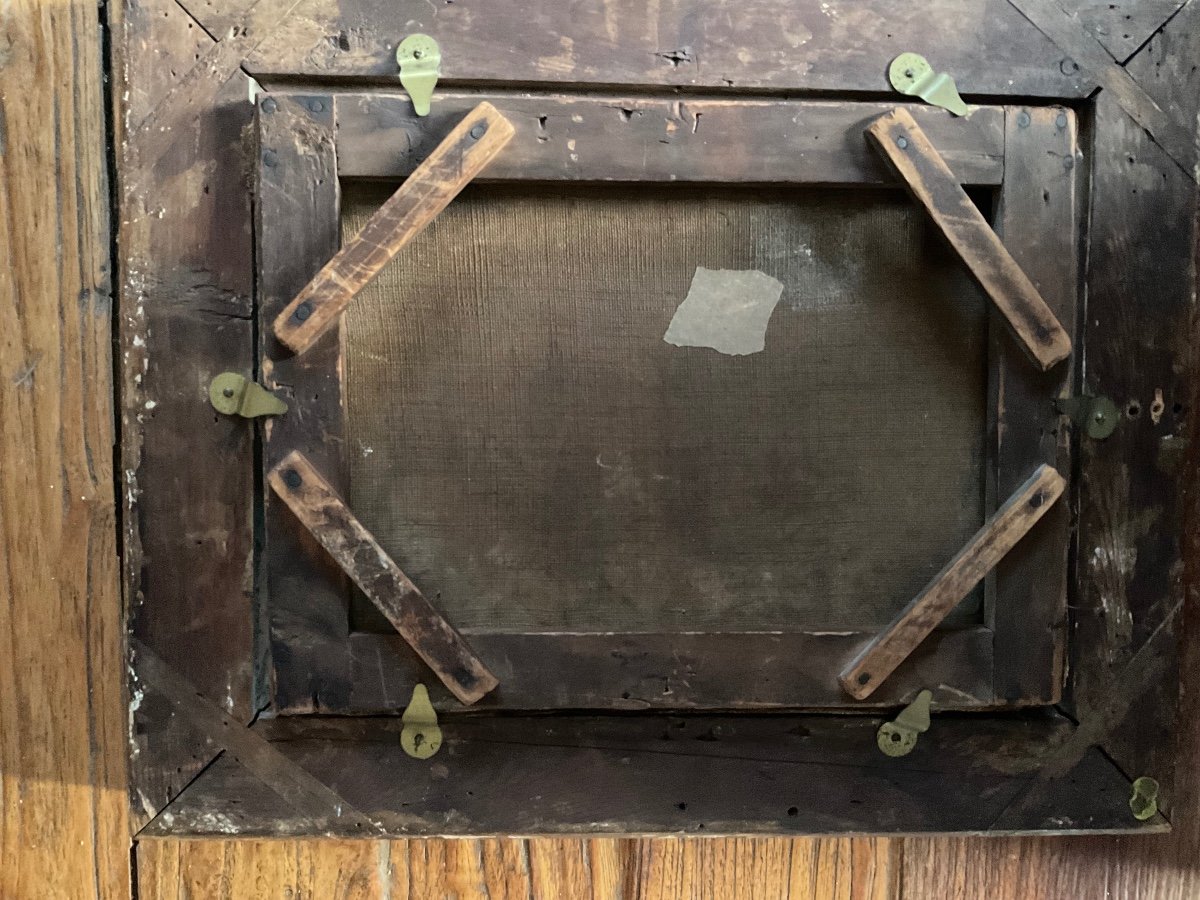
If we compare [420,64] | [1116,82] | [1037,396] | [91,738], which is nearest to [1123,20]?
[1116,82]

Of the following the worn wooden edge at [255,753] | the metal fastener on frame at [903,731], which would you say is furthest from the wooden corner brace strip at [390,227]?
the metal fastener on frame at [903,731]

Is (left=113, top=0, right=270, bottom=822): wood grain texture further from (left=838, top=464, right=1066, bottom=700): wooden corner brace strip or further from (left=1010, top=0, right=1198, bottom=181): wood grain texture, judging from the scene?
(left=1010, top=0, right=1198, bottom=181): wood grain texture

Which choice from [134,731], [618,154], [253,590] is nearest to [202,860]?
[134,731]

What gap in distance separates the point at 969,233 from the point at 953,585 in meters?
0.32

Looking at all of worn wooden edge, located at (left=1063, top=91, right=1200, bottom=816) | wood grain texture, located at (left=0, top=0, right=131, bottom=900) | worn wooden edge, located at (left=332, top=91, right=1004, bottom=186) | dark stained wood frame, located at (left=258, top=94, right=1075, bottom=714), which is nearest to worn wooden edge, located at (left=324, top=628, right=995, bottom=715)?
dark stained wood frame, located at (left=258, top=94, right=1075, bottom=714)

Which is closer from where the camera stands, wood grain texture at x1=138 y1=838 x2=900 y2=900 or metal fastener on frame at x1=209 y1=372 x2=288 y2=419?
metal fastener on frame at x1=209 y1=372 x2=288 y2=419

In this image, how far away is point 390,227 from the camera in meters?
0.79

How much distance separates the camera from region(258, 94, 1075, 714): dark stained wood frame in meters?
0.80

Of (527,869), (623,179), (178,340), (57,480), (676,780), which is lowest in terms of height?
(527,869)

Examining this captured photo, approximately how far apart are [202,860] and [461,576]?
17.0 inches

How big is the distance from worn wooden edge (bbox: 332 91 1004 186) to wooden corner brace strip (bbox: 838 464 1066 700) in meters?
0.30

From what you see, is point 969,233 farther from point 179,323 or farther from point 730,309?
point 179,323

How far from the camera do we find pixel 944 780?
865mm

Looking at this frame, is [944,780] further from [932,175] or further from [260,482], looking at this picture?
[260,482]
